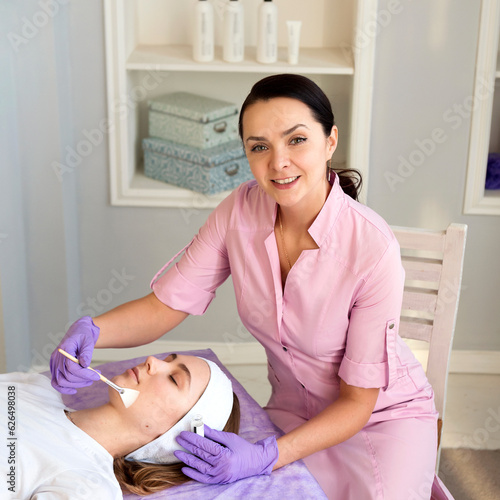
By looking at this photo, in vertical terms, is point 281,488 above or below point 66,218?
below

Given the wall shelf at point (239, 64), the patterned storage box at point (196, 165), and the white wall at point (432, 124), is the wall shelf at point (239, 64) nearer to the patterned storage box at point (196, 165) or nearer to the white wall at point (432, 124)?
the white wall at point (432, 124)

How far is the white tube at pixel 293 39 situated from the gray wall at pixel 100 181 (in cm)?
28

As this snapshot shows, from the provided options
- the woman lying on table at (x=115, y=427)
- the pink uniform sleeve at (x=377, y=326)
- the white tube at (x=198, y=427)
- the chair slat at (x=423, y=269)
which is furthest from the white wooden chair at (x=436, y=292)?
the white tube at (x=198, y=427)

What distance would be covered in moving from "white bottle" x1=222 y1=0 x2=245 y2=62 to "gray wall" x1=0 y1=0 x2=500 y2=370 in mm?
425

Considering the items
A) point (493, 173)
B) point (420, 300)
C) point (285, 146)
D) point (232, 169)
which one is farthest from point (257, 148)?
point (493, 173)

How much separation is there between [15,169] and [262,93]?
4.14ft

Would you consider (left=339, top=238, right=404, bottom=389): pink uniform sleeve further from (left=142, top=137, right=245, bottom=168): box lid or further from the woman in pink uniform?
(left=142, top=137, right=245, bottom=168): box lid

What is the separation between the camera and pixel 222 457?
1354 millimetres

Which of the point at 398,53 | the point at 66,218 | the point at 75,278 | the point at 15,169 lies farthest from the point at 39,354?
the point at 398,53

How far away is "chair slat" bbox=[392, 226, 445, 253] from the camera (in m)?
1.72

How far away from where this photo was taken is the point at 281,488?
1.38 metres

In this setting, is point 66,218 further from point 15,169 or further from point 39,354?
point 39,354

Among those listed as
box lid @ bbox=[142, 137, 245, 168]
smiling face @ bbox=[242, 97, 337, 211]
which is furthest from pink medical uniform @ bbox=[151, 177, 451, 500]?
box lid @ bbox=[142, 137, 245, 168]

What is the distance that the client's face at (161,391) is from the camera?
57.7 inches
